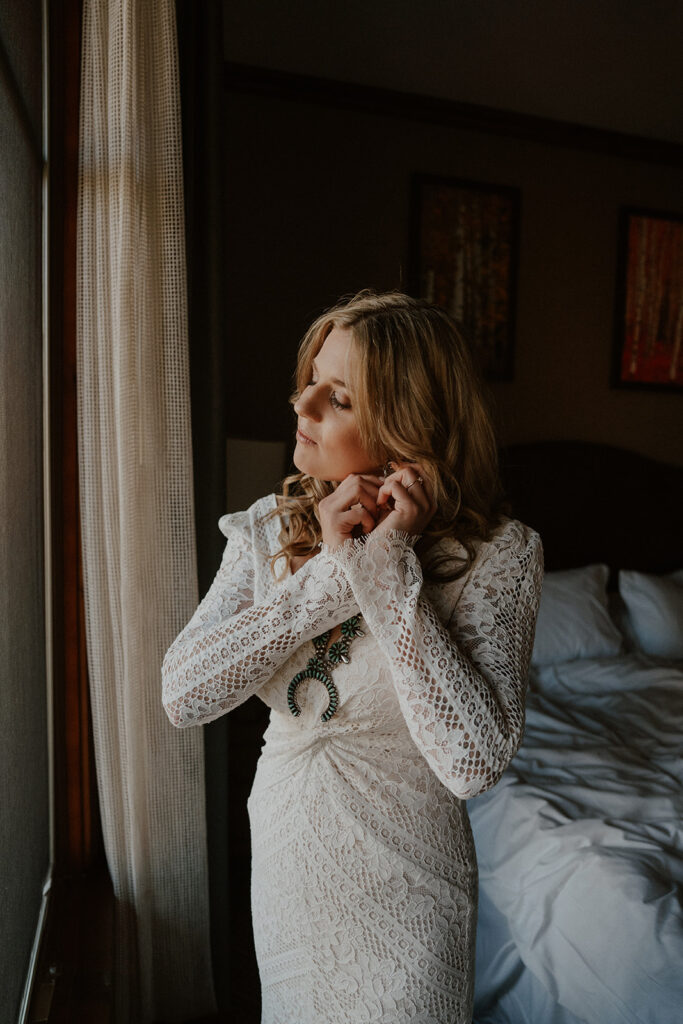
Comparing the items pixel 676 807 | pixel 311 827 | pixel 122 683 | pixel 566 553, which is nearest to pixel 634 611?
pixel 566 553

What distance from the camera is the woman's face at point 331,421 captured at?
119cm

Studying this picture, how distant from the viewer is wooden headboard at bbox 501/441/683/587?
3506mm

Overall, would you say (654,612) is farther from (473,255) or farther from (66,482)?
(66,482)

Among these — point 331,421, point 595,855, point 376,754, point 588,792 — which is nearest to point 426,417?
point 331,421

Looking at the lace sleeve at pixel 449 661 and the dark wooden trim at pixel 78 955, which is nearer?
the lace sleeve at pixel 449 661

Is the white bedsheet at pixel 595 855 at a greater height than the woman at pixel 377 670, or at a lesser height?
lesser

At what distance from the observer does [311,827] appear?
1105 millimetres

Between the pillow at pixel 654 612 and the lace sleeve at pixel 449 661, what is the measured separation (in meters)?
2.27

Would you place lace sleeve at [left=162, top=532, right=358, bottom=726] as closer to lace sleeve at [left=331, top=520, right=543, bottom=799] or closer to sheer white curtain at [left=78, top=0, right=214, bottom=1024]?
lace sleeve at [left=331, top=520, right=543, bottom=799]

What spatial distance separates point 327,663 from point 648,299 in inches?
129

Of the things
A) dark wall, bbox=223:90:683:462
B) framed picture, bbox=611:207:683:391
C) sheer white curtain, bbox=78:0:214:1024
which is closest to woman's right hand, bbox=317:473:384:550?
sheer white curtain, bbox=78:0:214:1024

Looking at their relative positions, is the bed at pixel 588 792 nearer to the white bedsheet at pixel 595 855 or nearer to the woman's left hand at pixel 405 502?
the white bedsheet at pixel 595 855

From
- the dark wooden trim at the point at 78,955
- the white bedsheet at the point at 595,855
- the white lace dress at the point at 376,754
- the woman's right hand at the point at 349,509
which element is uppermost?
the woman's right hand at the point at 349,509

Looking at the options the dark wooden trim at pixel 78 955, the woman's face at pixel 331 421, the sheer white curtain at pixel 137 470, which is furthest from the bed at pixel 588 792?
the woman's face at pixel 331 421
